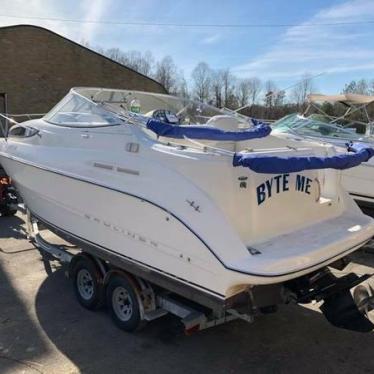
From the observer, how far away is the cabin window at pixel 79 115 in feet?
14.8

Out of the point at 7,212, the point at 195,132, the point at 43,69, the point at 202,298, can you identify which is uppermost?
the point at 43,69

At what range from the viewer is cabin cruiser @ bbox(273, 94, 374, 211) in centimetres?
769

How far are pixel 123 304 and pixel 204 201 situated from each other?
1593mm

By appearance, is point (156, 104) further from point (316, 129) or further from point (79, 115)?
point (316, 129)

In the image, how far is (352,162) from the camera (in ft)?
12.4

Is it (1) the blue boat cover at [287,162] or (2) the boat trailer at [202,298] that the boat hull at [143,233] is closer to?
(2) the boat trailer at [202,298]

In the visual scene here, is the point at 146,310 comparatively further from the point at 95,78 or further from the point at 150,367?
the point at 95,78

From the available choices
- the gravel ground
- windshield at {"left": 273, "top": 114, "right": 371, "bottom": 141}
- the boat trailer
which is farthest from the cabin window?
windshield at {"left": 273, "top": 114, "right": 371, "bottom": 141}

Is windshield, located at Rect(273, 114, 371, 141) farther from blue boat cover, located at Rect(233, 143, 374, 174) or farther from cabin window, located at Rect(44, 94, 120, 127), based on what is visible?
blue boat cover, located at Rect(233, 143, 374, 174)

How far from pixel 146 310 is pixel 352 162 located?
216 centimetres

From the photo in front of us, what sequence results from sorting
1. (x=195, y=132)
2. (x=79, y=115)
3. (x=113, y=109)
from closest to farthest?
(x=195, y=132) → (x=113, y=109) → (x=79, y=115)

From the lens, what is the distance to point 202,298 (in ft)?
11.3

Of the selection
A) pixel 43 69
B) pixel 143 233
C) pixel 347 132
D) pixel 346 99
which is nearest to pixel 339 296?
pixel 143 233

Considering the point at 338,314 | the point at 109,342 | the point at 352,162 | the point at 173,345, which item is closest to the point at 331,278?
the point at 338,314
